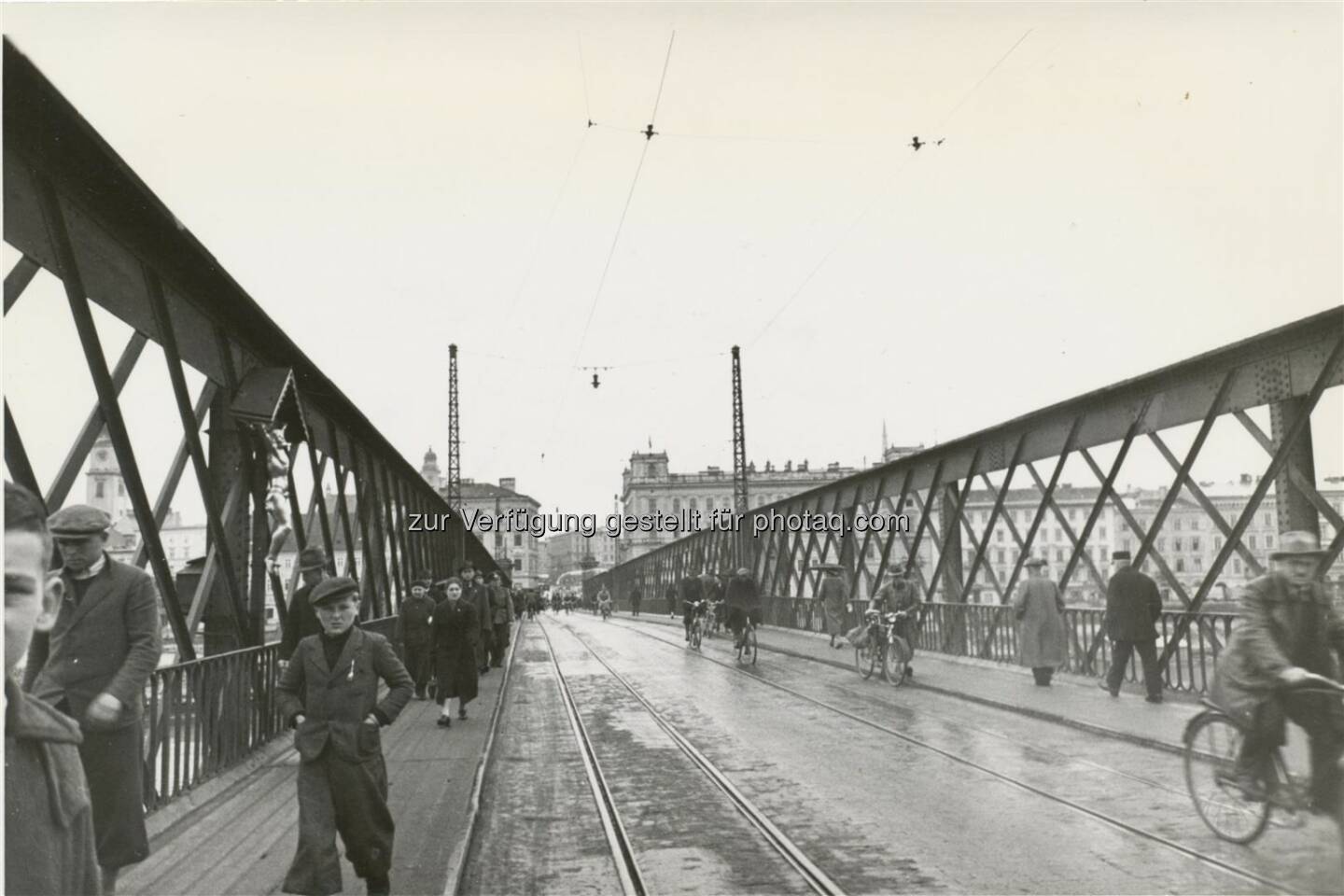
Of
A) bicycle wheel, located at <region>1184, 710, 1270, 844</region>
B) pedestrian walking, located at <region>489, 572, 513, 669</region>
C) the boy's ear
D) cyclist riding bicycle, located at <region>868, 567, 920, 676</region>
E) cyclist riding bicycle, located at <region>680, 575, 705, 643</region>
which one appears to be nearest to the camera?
the boy's ear

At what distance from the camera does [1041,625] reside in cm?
1396

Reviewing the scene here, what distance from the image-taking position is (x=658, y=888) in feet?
17.6

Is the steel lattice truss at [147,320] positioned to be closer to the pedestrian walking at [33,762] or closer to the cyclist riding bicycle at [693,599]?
the pedestrian walking at [33,762]

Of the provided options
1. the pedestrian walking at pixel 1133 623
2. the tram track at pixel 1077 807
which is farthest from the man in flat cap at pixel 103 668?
the pedestrian walking at pixel 1133 623

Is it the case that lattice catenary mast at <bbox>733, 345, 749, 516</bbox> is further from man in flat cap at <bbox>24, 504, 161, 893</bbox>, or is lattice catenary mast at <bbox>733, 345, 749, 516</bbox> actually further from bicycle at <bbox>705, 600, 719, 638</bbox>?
man in flat cap at <bbox>24, 504, 161, 893</bbox>

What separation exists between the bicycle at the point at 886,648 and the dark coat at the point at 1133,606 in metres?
2.91

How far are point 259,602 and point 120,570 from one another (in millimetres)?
5055

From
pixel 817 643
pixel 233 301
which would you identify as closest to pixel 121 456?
pixel 233 301

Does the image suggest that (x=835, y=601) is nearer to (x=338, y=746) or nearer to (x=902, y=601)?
(x=902, y=601)

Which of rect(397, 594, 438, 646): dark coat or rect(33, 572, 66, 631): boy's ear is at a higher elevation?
rect(33, 572, 66, 631): boy's ear

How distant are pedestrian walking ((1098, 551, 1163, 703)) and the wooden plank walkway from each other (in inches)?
264

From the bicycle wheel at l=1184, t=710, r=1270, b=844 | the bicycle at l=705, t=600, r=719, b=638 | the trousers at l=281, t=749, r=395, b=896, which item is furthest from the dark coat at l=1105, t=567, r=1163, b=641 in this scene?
the bicycle at l=705, t=600, r=719, b=638

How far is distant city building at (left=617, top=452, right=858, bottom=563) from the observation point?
11169 cm

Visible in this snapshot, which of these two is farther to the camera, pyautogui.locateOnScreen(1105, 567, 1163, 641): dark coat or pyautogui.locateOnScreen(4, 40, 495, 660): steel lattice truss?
pyautogui.locateOnScreen(1105, 567, 1163, 641): dark coat
